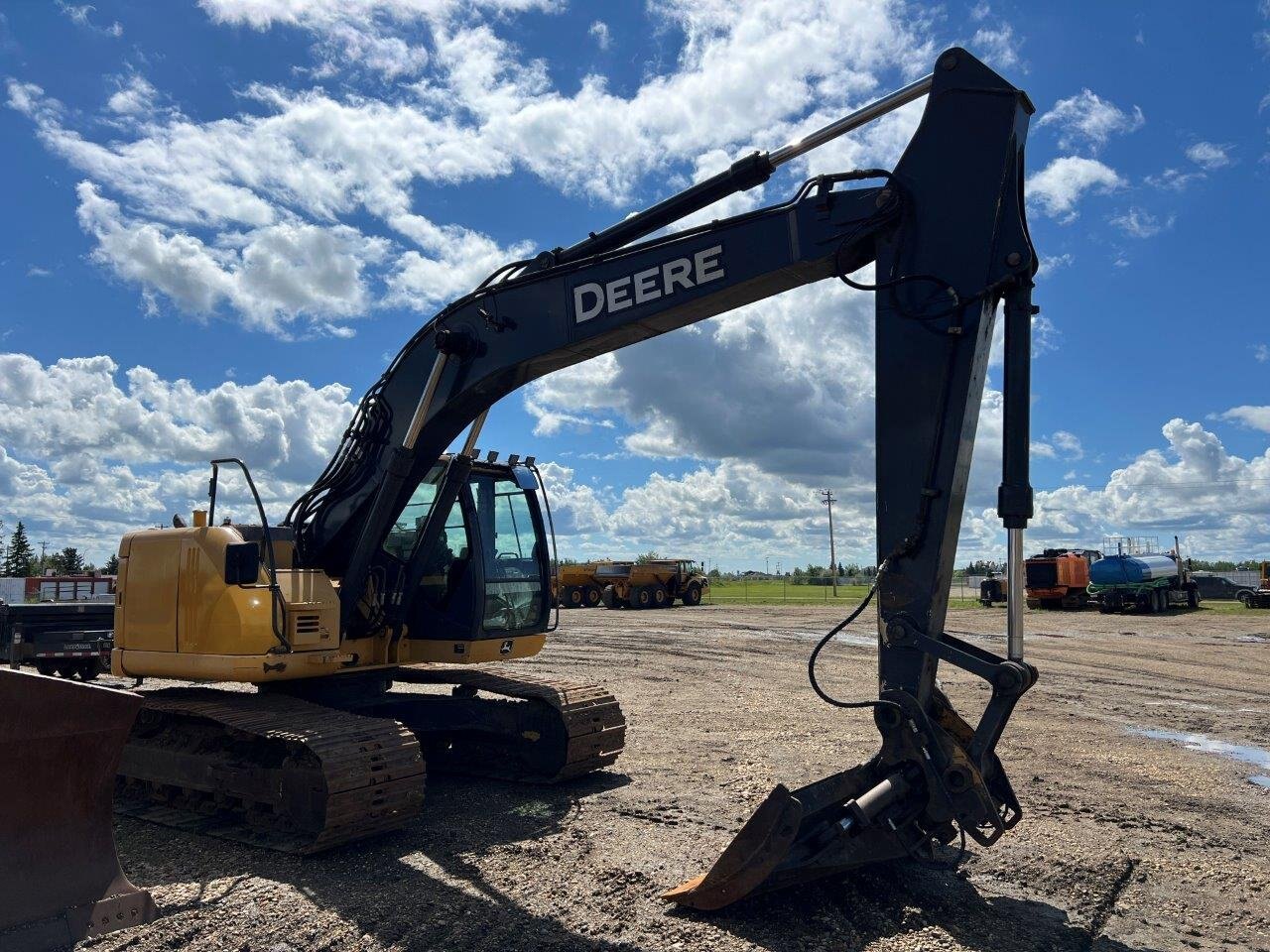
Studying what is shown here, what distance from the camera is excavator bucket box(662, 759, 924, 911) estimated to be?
16.1 ft

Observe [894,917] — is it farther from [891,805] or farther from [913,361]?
[913,361]

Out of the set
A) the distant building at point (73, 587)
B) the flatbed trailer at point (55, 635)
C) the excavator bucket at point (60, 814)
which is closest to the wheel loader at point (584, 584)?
the distant building at point (73, 587)

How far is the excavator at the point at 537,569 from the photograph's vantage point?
506cm

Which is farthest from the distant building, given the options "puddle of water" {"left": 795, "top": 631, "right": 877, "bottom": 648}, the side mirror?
"puddle of water" {"left": 795, "top": 631, "right": 877, "bottom": 648}

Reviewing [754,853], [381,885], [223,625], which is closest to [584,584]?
[223,625]

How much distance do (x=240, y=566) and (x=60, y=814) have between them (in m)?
2.53

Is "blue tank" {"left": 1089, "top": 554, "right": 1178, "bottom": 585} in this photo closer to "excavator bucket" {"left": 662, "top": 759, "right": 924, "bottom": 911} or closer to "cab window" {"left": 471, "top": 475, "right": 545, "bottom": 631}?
"cab window" {"left": 471, "top": 475, "right": 545, "bottom": 631}

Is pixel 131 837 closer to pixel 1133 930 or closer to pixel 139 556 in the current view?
pixel 139 556

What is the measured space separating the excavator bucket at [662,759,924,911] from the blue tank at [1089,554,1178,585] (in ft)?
114

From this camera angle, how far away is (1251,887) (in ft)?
18.9

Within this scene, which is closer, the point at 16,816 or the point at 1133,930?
the point at 16,816

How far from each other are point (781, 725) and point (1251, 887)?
18.9ft

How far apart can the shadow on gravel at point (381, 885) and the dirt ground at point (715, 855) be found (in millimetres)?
18

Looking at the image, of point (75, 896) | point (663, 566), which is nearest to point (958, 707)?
point (75, 896)
